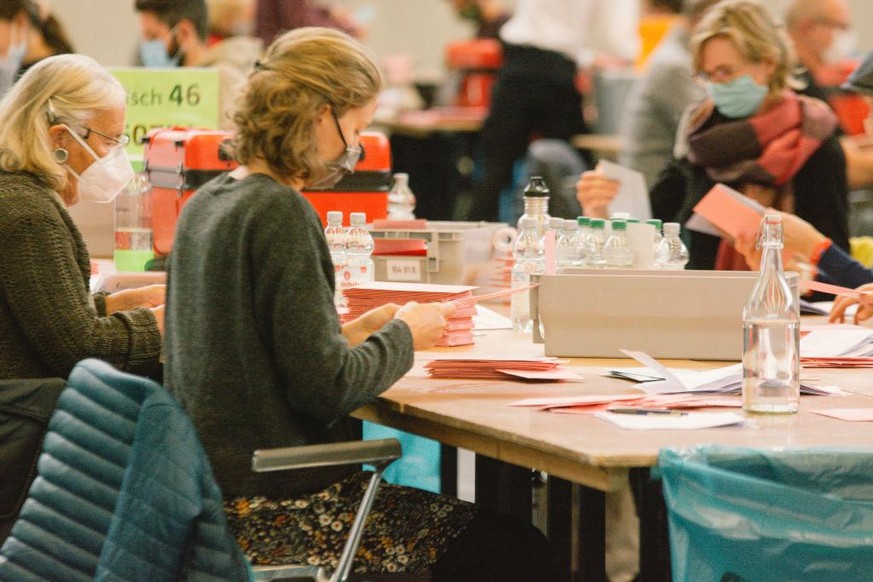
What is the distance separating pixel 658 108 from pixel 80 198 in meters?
2.93

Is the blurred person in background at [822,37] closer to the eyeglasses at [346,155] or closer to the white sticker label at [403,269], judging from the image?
the white sticker label at [403,269]

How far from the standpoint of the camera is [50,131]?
2.69m

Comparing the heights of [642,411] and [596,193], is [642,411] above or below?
below

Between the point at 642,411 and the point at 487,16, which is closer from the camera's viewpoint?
the point at 642,411

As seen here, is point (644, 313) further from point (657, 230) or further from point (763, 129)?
point (763, 129)

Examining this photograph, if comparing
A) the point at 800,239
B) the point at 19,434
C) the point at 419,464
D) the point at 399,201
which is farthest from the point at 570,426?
the point at 399,201

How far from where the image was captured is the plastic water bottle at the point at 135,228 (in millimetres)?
3750

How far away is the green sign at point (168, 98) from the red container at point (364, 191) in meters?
0.78

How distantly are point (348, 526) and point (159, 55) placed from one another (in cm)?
378

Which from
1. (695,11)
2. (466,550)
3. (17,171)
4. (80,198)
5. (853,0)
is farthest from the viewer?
(853,0)

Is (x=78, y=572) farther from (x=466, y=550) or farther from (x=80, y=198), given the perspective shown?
(x=80, y=198)

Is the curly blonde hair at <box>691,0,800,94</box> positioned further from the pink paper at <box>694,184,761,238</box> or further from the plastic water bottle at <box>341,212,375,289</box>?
the plastic water bottle at <box>341,212,375,289</box>

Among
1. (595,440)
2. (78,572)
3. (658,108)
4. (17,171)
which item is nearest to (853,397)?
(595,440)

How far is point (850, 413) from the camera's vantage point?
7.00 feet
